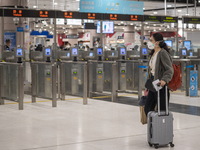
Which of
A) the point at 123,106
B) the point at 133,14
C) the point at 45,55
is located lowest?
the point at 123,106

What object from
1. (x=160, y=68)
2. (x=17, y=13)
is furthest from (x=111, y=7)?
(x=160, y=68)

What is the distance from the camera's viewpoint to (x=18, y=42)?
709 inches

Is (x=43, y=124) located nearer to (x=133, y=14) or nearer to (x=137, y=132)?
(x=137, y=132)

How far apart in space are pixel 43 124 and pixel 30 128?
463 mm

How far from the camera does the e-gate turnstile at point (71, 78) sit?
11414 mm

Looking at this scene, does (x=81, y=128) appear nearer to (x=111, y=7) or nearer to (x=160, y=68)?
(x=160, y=68)

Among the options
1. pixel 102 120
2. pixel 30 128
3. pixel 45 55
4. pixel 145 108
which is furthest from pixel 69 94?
pixel 145 108

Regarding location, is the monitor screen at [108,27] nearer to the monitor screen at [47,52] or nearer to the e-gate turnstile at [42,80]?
the monitor screen at [47,52]

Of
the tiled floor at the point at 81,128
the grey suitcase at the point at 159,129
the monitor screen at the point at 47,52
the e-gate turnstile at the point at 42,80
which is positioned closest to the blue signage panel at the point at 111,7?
the monitor screen at the point at 47,52

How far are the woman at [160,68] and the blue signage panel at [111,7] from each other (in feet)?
32.3

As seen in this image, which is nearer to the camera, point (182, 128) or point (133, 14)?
point (182, 128)

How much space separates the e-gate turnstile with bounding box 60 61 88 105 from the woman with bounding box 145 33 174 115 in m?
5.27

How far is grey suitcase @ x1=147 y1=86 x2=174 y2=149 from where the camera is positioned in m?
5.85

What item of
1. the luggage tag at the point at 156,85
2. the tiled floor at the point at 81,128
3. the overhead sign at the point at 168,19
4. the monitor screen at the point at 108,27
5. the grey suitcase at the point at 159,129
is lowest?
the tiled floor at the point at 81,128
